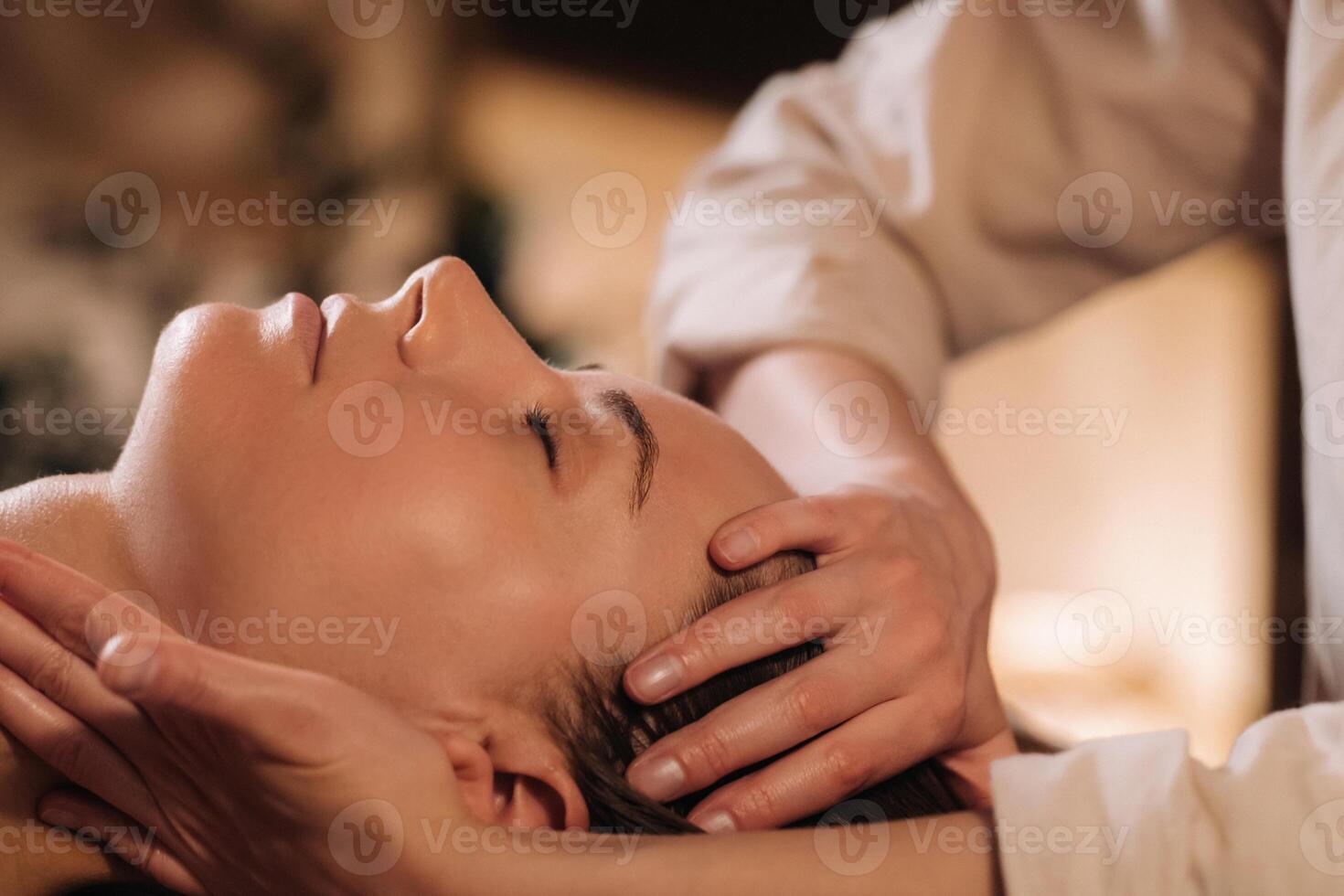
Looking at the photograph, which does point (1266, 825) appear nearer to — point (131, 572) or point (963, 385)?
point (131, 572)

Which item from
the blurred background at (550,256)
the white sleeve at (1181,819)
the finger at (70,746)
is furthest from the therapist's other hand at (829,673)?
the blurred background at (550,256)

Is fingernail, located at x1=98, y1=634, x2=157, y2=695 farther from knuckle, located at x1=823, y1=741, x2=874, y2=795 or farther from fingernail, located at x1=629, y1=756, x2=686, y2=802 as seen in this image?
knuckle, located at x1=823, y1=741, x2=874, y2=795

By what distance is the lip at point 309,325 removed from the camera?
87 cm

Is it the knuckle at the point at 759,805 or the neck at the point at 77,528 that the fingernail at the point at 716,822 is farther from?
the neck at the point at 77,528

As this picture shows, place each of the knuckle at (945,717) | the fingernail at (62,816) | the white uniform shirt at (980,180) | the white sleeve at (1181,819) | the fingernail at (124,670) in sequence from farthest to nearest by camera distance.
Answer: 1. the white uniform shirt at (980,180)
2. the knuckle at (945,717)
3. the fingernail at (62,816)
4. the white sleeve at (1181,819)
5. the fingernail at (124,670)

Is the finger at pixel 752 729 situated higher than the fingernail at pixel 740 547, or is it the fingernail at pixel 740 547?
the fingernail at pixel 740 547

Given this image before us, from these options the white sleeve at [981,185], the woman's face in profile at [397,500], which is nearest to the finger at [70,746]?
the woman's face in profile at [397,500]

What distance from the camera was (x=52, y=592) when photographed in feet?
2.21

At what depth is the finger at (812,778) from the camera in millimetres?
806

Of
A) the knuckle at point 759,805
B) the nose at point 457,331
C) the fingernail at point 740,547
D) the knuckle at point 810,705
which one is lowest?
the knuckle at point 759,805

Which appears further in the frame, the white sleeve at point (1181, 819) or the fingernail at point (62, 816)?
the fingernail at point (62, 816)

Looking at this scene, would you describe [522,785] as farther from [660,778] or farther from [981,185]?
[981,185]

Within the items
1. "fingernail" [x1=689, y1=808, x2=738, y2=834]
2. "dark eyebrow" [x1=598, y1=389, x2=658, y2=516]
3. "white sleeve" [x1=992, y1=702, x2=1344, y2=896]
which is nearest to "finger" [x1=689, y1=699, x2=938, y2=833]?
"fingernail" [x1=689, y1=808, x2=738, y2=834]

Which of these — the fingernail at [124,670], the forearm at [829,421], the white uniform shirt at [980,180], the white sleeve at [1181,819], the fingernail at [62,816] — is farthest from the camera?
the white uniform shirt at [980,180]
